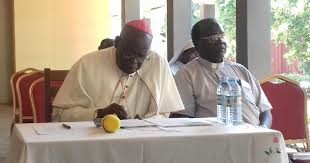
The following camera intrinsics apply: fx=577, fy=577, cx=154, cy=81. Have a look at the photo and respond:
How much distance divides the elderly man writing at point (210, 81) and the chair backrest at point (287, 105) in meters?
0.29

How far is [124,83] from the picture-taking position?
2.84 metres

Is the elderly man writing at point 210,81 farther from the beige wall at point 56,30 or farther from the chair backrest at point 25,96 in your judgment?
the beige wall at point 56,30

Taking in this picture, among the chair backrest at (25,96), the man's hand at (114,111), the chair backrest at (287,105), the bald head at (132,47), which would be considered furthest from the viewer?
the chair backrest at (25,96)

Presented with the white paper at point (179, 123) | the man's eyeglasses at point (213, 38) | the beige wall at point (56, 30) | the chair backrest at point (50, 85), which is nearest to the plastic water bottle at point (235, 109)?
the white paper at point (179, 123)

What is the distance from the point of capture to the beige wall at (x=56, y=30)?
34.8 ft

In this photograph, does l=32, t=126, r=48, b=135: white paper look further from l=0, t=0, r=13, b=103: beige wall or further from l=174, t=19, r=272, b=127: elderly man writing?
l=0, t=0, r=13, b=103: beige wall

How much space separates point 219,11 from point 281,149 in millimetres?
3904

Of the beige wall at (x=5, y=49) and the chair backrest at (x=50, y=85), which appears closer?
the chair backrest at (x=50, y=85)

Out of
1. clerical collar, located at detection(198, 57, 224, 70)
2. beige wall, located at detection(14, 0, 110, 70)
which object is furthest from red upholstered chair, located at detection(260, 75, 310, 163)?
beige wall, located at detection(14, 0, 110, 70)

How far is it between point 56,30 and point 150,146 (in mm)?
9009

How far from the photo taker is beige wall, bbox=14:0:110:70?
10.6 m

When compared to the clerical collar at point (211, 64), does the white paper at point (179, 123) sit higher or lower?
lower

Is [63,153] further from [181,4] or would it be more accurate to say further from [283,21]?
[181,4]

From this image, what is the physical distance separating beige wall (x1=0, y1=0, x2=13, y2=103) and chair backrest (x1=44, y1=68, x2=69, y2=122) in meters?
8.25
